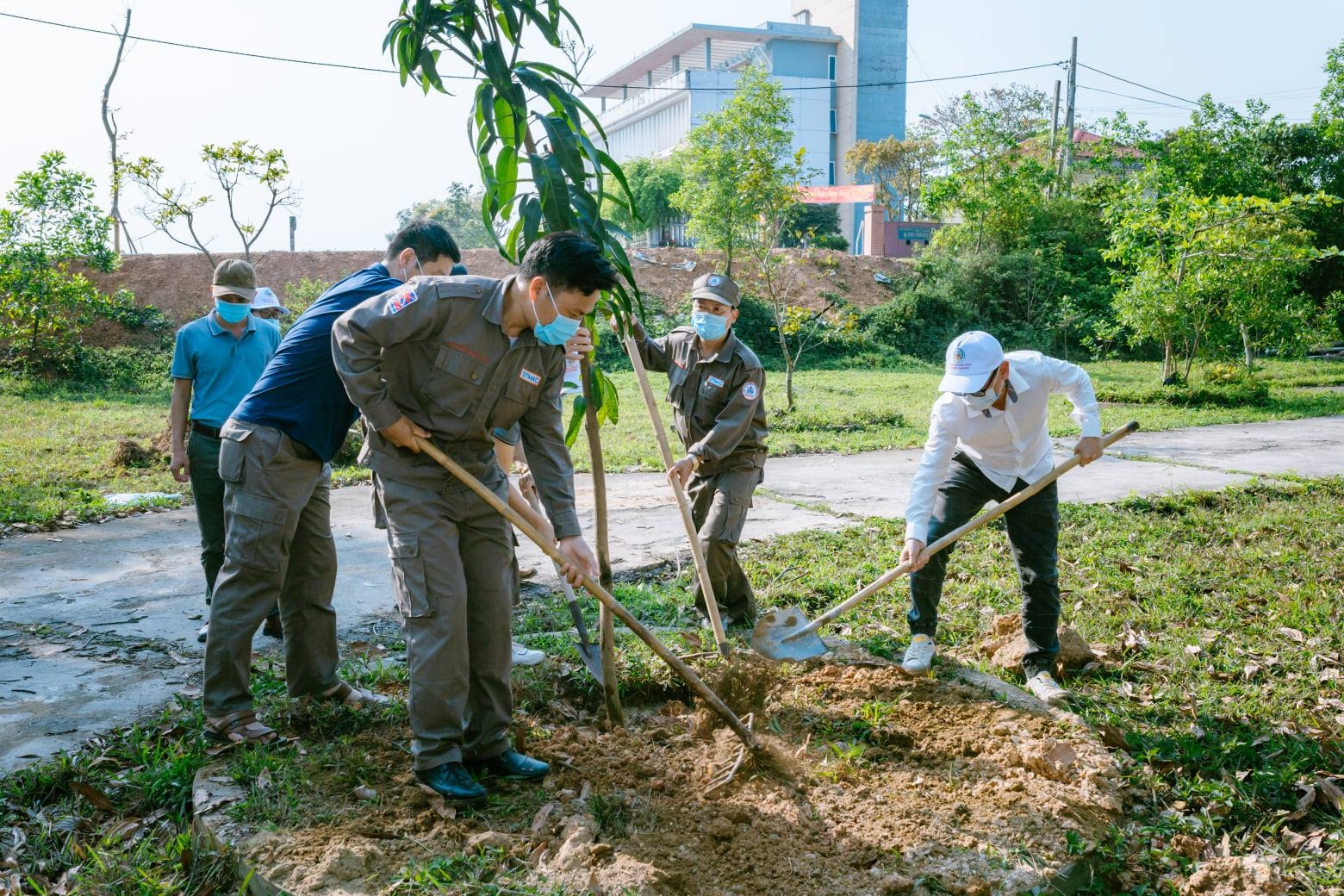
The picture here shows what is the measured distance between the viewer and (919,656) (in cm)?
439

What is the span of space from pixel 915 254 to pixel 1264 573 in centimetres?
2296

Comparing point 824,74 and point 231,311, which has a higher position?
point 824,74

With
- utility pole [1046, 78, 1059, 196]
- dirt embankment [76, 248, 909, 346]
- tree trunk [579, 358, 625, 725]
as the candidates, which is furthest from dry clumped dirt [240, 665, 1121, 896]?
utility pole [1046, 78, 1059, 196]

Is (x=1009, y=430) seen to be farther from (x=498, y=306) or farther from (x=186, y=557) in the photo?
(x=186, y=557)

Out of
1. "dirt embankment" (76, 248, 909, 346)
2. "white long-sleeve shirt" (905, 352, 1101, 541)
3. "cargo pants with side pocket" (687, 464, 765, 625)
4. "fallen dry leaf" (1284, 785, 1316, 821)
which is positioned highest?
"dirt embankment" (76, 248, 909, 346)

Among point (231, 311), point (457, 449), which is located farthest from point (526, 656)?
point (231, 311)

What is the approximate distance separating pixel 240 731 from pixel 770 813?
1924 mm

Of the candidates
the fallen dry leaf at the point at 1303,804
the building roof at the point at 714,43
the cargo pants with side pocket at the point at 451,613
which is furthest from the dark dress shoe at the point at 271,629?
the building roof at the point at 714,43

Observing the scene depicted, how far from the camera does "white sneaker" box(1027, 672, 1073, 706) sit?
419 centimetres

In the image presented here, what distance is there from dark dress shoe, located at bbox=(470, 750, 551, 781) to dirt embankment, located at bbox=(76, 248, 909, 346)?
13.6m

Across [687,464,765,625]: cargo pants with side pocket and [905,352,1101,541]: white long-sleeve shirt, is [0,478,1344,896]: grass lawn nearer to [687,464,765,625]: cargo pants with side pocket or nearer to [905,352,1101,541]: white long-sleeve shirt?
[687,464,765,625]: cargo pants with side pocket

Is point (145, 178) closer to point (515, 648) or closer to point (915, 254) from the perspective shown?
point (515, 648)

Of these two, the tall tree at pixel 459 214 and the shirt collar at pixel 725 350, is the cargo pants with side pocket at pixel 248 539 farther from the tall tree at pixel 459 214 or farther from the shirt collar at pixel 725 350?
the tall tree at pixel 459 214

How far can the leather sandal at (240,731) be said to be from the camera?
353 centimetres
